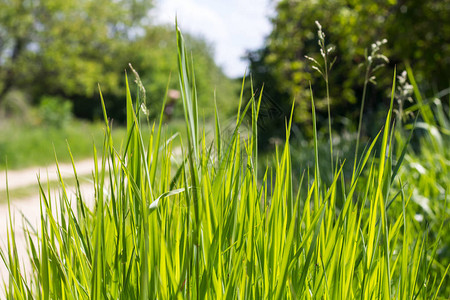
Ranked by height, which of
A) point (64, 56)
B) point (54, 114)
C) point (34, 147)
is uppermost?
point (64, 56)

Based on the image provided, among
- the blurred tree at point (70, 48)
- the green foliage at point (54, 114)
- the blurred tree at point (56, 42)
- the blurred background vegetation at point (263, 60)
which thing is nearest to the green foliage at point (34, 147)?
the blurred background vegetation at point (263, 60)

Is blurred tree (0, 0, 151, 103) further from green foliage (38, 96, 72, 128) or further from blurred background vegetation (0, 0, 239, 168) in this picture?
green foliage (38, 96, 72, 128)

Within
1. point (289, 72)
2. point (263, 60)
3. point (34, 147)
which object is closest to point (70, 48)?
point (34, 147)

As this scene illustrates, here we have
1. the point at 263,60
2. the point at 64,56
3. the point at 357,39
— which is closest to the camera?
the point at 357,39

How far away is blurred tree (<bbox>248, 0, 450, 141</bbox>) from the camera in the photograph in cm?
539

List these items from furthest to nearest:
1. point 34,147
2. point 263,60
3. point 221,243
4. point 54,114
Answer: point 54,114 → point 34,147 → point 263,60 → point 221,243

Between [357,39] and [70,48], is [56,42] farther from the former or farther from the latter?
[357,39]

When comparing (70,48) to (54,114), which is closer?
(54,114)

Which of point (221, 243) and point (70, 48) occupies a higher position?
point (70, 48)

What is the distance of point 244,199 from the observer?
1.01m

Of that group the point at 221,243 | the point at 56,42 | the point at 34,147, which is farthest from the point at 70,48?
the point at 221,243

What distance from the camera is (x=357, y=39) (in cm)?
569

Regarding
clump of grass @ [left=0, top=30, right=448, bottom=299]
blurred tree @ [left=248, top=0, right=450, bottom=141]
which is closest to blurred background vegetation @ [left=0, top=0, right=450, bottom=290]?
blurred tree @ [left=248, top=0, right=450, bottom=141]

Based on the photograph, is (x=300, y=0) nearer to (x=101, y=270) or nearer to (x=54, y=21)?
(x=101, y=270)
